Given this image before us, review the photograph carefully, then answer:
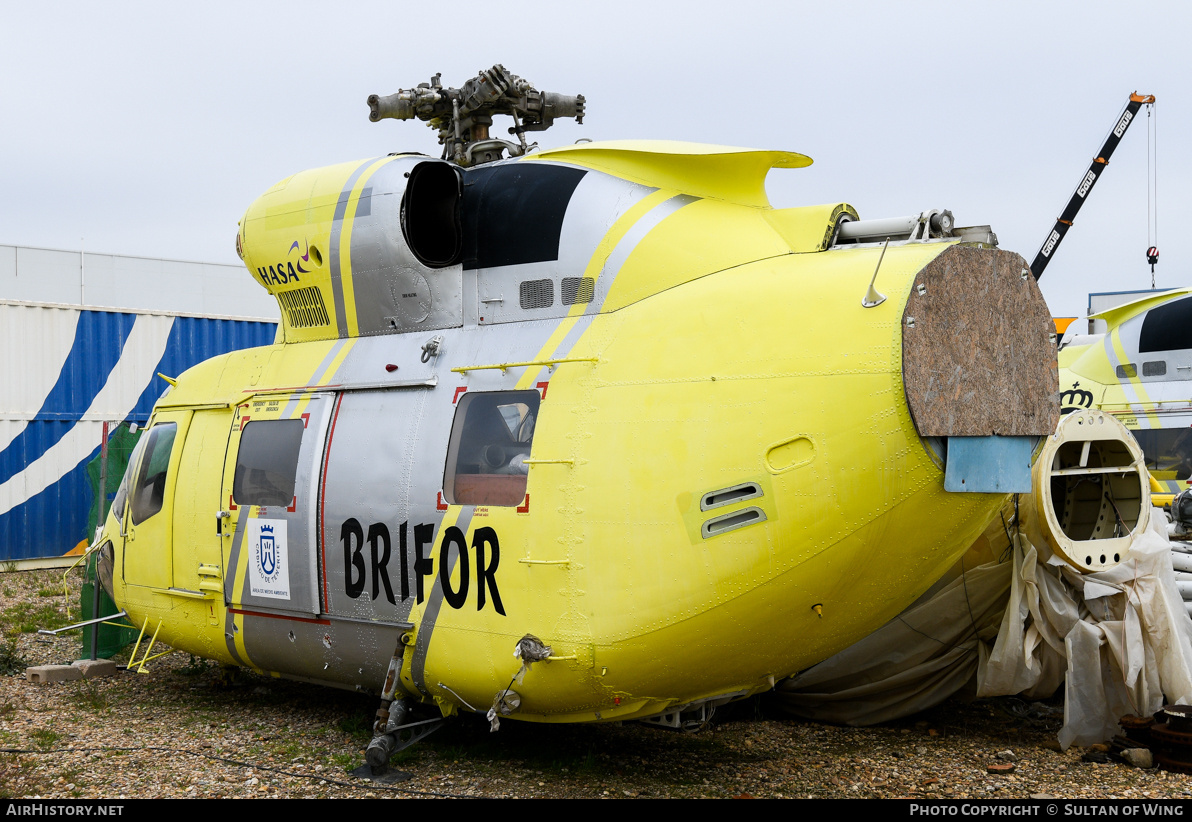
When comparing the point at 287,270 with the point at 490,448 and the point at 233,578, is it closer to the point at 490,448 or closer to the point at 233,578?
the point at 233,578

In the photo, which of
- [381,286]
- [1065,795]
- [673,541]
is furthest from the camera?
[381,286]

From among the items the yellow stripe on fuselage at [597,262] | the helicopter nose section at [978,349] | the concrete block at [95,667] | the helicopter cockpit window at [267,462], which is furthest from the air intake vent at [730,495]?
the concrete block at [95,667]

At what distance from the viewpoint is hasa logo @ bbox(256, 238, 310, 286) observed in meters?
7.05

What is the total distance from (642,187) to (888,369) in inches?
74.5

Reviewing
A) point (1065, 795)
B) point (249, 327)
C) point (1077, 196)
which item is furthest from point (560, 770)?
point (1077, 196)

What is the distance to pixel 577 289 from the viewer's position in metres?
5.76

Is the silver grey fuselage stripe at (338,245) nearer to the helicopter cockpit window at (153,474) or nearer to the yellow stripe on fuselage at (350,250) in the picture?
the yellow stripe on fuselage at (350,250)

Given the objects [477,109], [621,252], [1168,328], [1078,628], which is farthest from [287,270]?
[1168,328]

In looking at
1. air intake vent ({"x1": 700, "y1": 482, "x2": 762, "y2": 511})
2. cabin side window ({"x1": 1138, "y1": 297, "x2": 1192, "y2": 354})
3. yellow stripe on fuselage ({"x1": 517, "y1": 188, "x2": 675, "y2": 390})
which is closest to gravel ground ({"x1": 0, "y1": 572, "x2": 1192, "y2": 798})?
air intake vent ({"x1": 700, "y1": 482, "x2": 762, "y2": 511})

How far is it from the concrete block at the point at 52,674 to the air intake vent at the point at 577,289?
5.94 metres

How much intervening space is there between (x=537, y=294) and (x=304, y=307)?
6.81 feet

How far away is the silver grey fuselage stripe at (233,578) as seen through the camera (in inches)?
275

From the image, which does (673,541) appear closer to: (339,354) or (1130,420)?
(339,354)

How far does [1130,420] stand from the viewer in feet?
39.2
